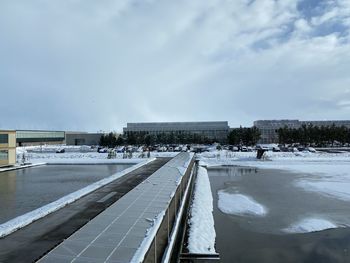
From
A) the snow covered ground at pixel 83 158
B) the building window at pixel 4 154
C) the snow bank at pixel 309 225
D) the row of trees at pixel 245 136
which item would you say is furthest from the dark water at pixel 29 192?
the row of trees at pixel 245 136

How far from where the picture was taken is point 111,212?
8.51 meters

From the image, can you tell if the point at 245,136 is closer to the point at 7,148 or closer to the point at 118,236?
the point at 7,148

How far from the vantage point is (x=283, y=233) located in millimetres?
10430

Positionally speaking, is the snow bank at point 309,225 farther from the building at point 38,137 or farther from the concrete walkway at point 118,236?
the building at point 38,137

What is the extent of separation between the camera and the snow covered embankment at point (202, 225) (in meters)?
9.09

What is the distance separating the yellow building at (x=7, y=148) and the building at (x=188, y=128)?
2789 inches

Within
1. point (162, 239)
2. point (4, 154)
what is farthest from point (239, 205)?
point (4, 154)

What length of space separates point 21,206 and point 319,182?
16763mm

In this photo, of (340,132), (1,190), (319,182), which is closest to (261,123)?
(340,132)

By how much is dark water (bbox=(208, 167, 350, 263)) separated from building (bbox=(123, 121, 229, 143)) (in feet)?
285

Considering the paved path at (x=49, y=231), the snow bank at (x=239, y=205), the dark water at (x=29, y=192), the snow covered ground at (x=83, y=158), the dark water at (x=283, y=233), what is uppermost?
the snow covered ground at (x=83, y=158)

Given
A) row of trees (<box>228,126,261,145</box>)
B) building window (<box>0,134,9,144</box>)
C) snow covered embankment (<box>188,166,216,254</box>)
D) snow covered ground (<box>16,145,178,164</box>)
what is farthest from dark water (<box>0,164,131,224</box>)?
row of trees (<box>228,126,261,145</box>)

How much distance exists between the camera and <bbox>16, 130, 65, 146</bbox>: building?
85.2 m

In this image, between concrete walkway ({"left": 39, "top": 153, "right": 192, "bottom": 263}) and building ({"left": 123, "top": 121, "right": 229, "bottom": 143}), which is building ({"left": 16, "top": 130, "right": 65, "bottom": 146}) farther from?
concrete walkway ({"left": 39, "top": 153, "right": 192, "bottom": 263})
